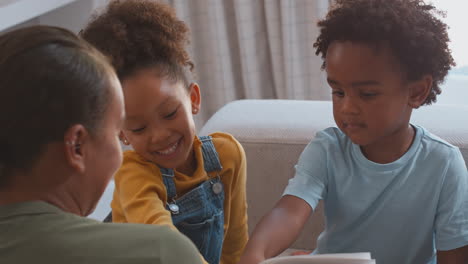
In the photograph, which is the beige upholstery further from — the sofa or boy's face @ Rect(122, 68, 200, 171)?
boy's face @ Rect(122, 68, 200, 171)

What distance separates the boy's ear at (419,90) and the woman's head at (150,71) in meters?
0.44

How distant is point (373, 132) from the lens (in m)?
1.17

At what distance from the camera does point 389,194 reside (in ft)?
4.12

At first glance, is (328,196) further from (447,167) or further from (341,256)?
(341,256)

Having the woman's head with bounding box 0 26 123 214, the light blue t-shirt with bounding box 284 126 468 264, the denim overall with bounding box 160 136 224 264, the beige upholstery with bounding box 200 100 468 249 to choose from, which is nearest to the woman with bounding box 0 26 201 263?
the woman's head with bounding box 0 26 123 214

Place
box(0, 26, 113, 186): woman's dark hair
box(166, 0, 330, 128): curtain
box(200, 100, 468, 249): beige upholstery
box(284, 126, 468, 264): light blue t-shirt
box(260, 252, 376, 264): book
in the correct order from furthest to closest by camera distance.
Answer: box(166, 0, 330, 128): curtain, box(200, 100, 468, 249): beige upholstery, box(284, 126, 468, 264): light blue t-shirt, box(260, 252, 376, 264): book, box(0, 26, 113, 186): woman's dark hair

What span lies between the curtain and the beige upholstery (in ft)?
3.23

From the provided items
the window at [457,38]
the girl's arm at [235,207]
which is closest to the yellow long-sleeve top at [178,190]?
the girl's arm at [235,207]

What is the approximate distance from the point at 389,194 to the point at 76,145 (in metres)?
0.75

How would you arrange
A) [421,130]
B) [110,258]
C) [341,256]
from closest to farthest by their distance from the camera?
[110,258] < [341,256] < [421,130]

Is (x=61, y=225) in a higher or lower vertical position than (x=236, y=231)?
higher

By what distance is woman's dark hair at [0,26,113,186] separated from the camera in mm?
669

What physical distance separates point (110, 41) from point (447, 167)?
0.70 m

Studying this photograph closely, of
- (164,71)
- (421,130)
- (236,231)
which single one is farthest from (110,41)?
(421,130)
